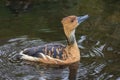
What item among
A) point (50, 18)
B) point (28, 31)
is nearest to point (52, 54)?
point (28, 31)

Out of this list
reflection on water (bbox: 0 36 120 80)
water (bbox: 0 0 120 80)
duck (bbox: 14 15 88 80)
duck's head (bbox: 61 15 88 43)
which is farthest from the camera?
duck's head (bbox: 61 15 88 43)

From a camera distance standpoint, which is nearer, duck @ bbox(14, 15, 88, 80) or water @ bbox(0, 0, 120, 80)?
water @ bbox(0, 0, 120, 80)

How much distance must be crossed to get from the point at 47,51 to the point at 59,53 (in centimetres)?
29

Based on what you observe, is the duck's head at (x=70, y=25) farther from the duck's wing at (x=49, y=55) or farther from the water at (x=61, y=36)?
the water at (x=61, y=36)

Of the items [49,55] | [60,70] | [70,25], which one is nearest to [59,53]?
[49,55]

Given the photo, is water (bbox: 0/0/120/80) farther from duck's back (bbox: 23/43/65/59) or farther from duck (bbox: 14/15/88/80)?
duck's back (bbox: 23/43/65/59)

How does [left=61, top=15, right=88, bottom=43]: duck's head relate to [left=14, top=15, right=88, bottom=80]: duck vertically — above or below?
above

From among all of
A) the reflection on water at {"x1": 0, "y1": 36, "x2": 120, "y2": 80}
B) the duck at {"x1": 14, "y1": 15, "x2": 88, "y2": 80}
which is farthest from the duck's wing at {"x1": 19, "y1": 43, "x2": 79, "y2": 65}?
the reflection on water at {"x1": 0, "y1": 36, "x2": 120, "y2": 80}

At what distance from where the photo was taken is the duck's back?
1003cm

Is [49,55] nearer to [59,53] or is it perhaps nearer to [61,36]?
[59,53]

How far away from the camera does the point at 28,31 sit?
39.6ft

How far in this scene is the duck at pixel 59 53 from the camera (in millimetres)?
10016

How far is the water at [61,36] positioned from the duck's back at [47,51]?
13.8 inches

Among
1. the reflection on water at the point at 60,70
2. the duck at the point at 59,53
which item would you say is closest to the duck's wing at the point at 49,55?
the duck at the point at 59,53
